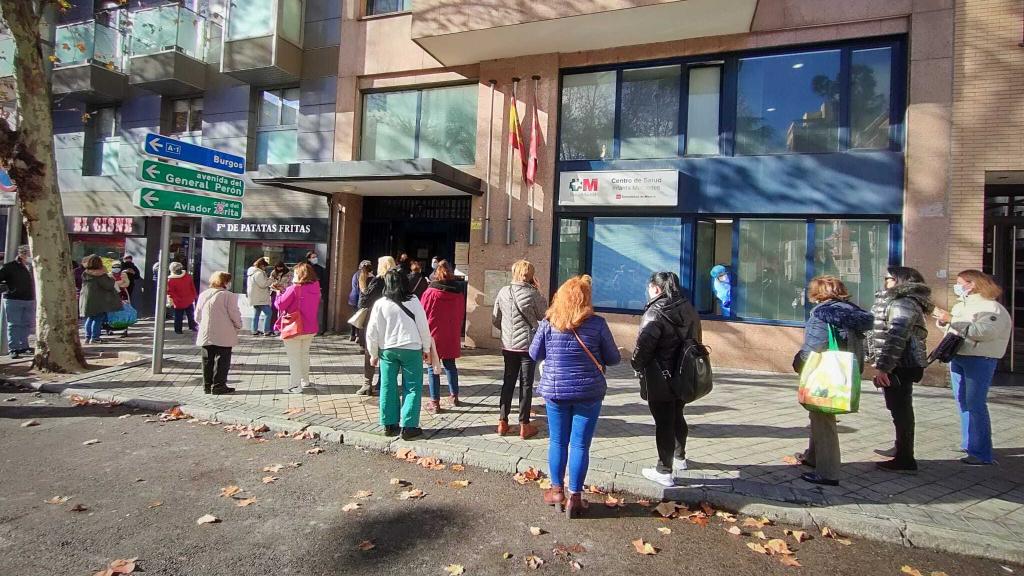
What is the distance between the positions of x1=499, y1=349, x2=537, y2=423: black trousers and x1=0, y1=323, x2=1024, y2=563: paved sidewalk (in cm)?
30

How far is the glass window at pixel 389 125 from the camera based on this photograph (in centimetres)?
1260

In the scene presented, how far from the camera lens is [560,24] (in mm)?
9891

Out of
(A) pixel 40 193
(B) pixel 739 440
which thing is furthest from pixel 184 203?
(B) pixel 739 440

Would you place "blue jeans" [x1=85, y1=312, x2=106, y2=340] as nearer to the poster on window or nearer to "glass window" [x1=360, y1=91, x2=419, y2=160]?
"glass window" [x1=360, y1=91, x2=419, y2=160]

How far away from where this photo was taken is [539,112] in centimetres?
1126

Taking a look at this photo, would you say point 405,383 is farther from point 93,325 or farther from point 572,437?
point 93,325

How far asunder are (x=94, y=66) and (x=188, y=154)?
32.2 feet

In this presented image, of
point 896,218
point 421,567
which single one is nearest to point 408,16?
point 896,218

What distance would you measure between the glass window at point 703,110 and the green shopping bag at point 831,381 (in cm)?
683

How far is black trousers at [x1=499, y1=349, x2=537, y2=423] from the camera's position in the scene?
568 cm

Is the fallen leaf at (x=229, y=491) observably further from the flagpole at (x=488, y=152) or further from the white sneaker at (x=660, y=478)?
the flagpole at (x=488, y=152)

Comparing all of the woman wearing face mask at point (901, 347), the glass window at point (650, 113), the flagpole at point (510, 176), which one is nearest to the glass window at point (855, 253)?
the glass window at point (650, 113)

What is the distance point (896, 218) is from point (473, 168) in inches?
300

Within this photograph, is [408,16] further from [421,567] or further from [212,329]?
[421,567]
